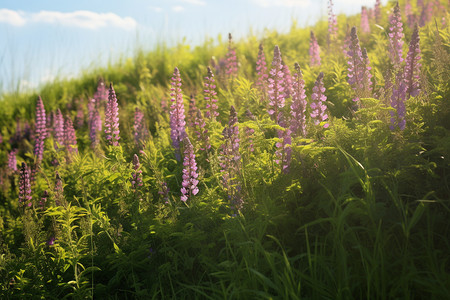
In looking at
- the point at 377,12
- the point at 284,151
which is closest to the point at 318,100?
the point at 284,151

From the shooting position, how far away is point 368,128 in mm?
3225

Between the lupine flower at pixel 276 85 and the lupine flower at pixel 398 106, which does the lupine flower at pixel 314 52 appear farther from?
the lupine flower at pixel 398 106

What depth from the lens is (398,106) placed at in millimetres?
3398

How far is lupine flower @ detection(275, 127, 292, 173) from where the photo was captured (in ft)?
11.3

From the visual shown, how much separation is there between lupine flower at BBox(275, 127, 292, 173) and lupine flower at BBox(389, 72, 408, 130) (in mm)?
835

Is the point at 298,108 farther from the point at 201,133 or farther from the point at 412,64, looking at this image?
the point at 201,133

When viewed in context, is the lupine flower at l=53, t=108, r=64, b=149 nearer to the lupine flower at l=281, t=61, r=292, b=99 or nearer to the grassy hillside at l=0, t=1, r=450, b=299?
the grassy hillside at l=0, t=1, r=450, b=299

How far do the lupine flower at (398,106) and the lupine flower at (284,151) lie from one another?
0.84 m

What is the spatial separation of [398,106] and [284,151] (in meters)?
1.01

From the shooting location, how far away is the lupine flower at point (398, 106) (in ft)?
10.9

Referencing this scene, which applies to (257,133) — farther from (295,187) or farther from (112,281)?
(112,281)

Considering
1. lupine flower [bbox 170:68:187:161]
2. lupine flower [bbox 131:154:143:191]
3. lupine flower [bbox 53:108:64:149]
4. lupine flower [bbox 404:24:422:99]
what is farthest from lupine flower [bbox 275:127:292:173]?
lupine flower [bbox 53:108:64:149]

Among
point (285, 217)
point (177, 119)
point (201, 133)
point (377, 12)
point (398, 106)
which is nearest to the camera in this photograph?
point (285, 217)

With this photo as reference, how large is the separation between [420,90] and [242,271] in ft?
7.79
